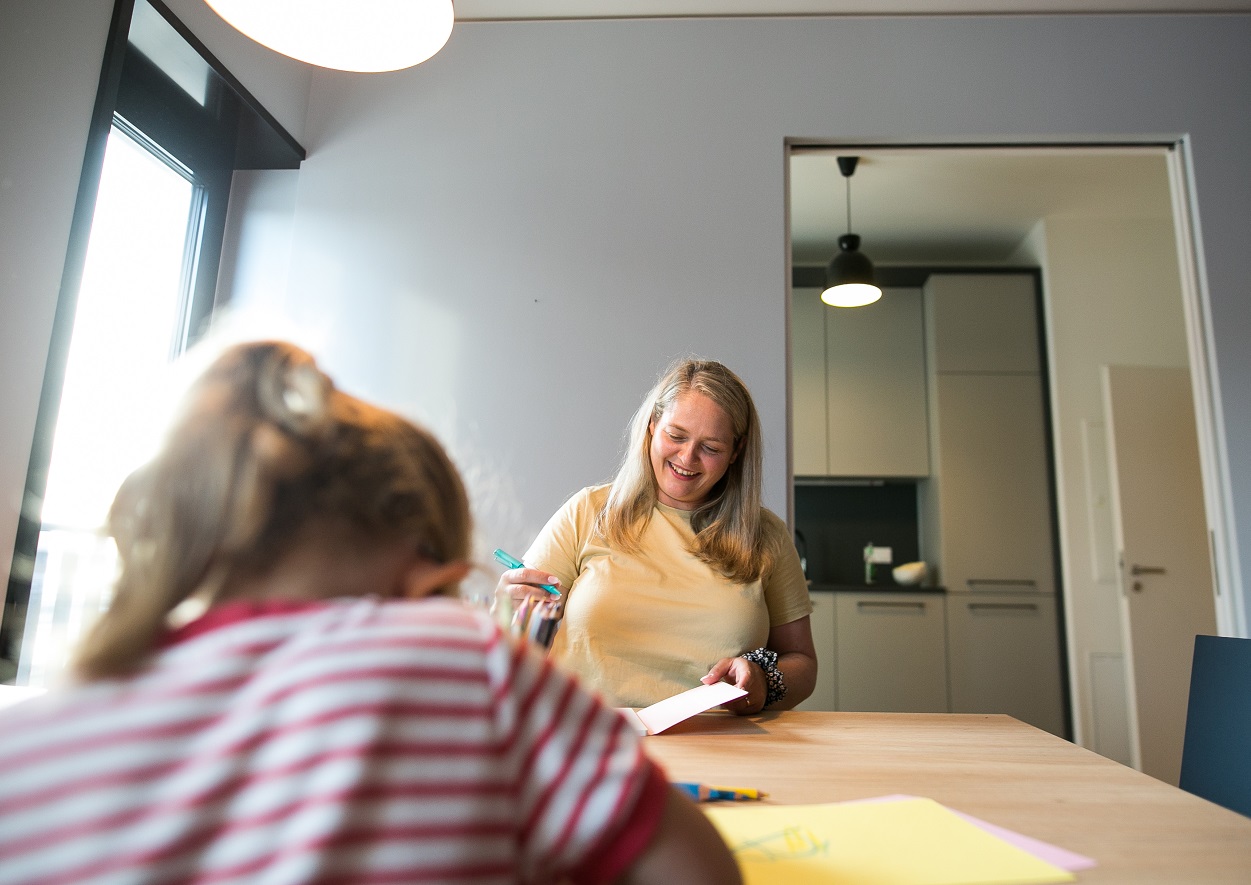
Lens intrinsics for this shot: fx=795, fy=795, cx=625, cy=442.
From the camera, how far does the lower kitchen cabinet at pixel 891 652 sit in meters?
3.78

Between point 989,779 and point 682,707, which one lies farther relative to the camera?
point 682,707

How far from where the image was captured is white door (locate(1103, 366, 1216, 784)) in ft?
11.1

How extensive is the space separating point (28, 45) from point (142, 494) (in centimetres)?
166

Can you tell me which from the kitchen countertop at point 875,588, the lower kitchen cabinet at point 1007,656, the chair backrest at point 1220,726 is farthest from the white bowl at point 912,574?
the chair backrest at point 1220,726

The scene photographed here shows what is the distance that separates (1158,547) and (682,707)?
127 inches

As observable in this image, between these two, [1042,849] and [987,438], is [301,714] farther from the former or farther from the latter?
[987,438]

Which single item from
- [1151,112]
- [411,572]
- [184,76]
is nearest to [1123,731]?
[1151,112]

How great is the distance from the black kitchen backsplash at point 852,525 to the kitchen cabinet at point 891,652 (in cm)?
59

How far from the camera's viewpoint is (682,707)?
1.15m

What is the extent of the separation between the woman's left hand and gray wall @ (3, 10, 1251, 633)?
3.54 ft

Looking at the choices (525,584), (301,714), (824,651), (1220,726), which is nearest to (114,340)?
(525,584)

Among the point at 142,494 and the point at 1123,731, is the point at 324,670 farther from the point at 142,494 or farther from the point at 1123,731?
the point at 1123,731

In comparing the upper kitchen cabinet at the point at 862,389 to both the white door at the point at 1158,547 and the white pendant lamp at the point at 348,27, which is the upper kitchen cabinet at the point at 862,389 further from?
the white pendant lamp at the point at 348,27

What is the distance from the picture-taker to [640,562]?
5.02 feet
